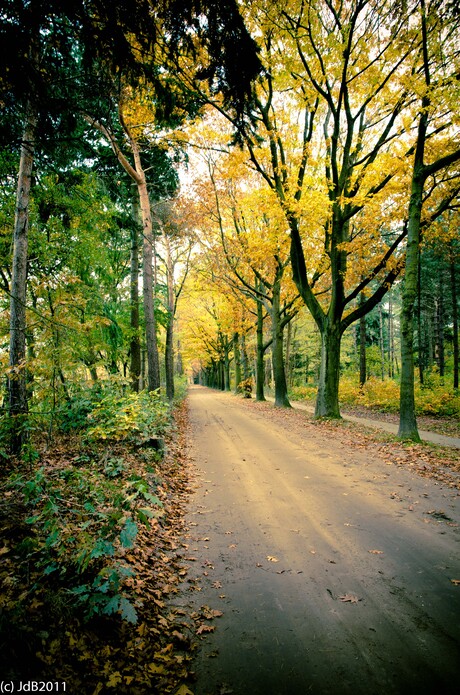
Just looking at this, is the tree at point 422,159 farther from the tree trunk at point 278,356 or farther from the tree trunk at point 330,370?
the tree trunk at point 278,356

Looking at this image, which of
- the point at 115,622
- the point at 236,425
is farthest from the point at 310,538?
the point at 236,425

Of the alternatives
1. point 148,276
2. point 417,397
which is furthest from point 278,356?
point 148,276

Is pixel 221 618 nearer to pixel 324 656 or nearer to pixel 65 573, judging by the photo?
pixel 324 656

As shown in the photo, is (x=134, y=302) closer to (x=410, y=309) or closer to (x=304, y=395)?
(x=410, y=309)

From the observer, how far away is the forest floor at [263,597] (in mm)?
2258

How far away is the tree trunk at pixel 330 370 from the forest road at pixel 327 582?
20.6ft

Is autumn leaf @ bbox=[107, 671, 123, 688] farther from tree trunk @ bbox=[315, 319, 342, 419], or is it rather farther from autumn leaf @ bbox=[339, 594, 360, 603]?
tree trunk @ bbox=[315, 319, 342, 419]

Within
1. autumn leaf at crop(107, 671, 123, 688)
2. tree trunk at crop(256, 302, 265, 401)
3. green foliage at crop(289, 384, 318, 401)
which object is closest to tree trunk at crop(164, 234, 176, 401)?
tree trunk at crop(256, 302, 265, 401)

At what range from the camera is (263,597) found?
319 cm

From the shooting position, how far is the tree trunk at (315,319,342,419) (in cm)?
1303

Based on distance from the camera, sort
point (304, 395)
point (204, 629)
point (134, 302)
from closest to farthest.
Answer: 1. point (204, 629)
2. point (134, 302)
3. point (304, 395)

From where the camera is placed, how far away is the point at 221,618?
296cm

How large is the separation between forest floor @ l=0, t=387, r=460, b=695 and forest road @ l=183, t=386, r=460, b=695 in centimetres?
1

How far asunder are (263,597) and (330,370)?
10.7m
